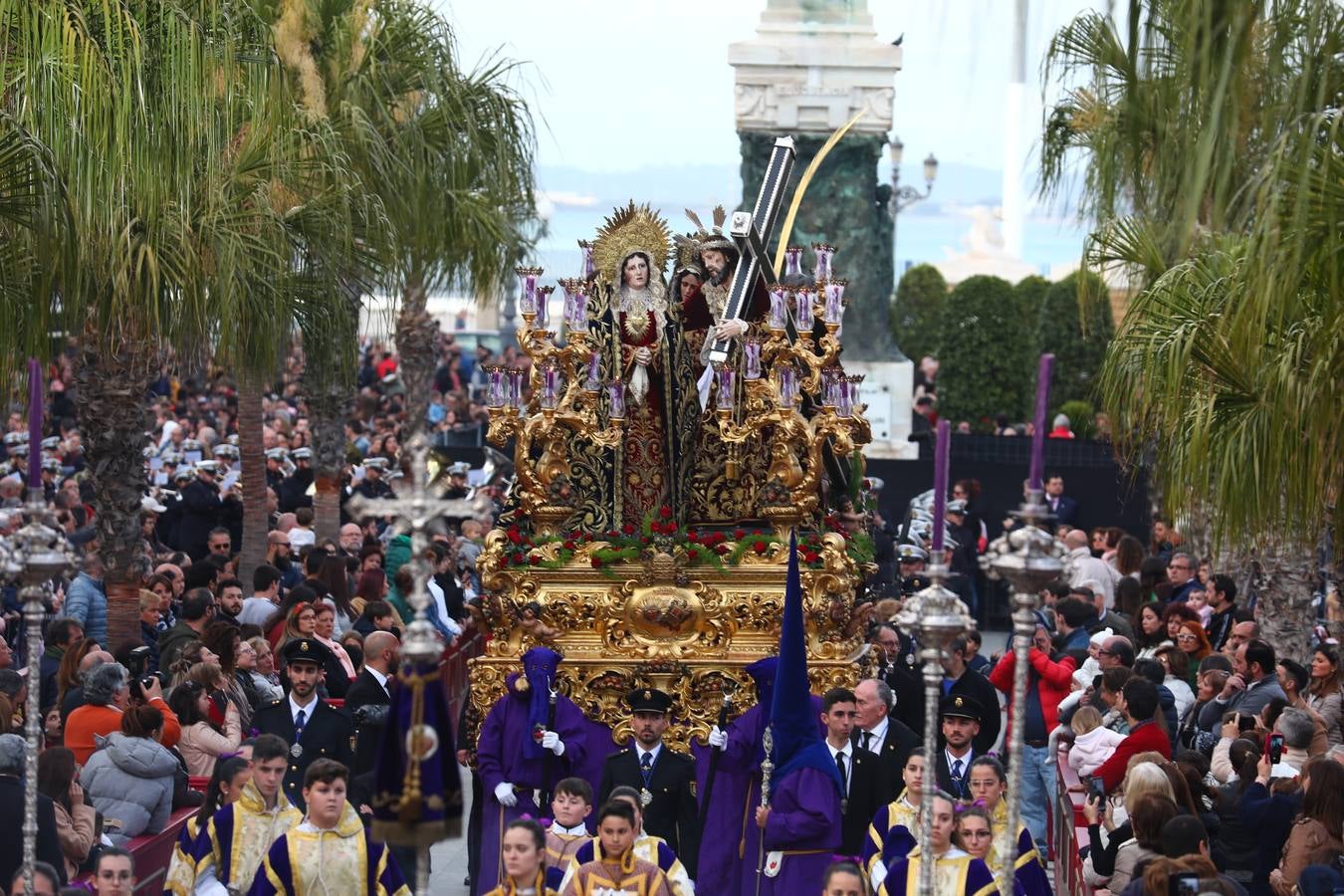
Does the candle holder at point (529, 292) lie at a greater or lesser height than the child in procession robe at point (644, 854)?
greater

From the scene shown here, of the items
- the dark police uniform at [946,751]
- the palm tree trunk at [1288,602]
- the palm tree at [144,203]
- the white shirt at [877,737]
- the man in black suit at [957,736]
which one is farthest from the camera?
the palm tree trunk at [1288,602]

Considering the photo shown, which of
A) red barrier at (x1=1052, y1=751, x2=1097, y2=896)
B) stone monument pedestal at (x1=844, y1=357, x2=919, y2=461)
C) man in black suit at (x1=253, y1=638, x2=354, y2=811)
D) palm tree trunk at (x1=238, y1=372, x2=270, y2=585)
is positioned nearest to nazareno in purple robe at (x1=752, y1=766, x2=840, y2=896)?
red barrier at (x1=1052, y1=751, x2=1097, y2=896)

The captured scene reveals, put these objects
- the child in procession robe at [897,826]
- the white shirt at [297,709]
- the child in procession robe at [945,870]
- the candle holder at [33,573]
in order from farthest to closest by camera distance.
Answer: the white shirt at [297,709]
the child in procession robe at [897,826]
the child in procession robe at [945,870]
the candle holder at [33,573]

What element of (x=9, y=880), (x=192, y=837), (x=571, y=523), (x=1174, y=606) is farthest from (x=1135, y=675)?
(x=9, y=880)

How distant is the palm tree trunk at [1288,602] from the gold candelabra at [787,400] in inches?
127

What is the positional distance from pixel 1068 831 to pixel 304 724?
13.7 feet

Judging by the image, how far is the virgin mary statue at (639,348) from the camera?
15023 mm

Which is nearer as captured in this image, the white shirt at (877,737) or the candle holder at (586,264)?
the white shirt at (877,737)

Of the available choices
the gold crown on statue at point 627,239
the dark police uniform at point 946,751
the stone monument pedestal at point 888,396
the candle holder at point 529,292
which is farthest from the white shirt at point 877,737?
the stone monument pedestal at point 888,396

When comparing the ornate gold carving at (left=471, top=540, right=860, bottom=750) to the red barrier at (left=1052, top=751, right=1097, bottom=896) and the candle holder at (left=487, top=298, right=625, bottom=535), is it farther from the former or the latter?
the red barrier at (left=1052, top=751, right=1097, bottom=896)

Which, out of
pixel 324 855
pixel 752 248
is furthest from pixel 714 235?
pixel 324 855

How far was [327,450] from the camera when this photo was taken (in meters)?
23.4

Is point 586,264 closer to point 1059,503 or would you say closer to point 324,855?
point 324,855

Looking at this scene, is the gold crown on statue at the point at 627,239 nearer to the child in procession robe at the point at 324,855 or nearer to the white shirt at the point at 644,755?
the white shirt at the point at 644,755
